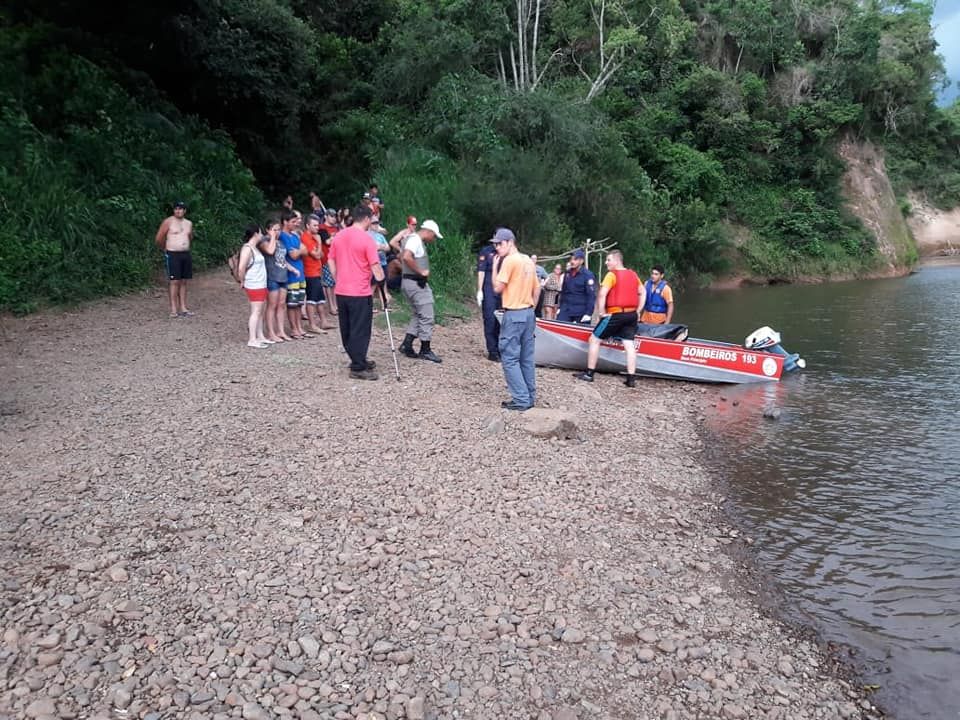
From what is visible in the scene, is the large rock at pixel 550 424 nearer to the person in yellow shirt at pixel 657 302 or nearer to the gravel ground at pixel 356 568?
the gravel ground at pixel 356 568

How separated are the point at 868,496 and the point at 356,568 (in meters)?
4.90

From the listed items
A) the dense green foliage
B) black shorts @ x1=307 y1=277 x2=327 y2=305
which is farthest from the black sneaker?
the dense green foliage

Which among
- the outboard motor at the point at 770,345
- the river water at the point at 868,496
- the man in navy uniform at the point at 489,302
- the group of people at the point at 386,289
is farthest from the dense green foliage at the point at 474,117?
the river water at the point at 868,496

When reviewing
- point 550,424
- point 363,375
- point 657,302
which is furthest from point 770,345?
point 363,375

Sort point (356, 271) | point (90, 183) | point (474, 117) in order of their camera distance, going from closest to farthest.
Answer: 1. point (356, 271)
2. point (90, 183)
3. point (474, 117)

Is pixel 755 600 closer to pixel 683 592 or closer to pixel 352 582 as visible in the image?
pixel 683 592

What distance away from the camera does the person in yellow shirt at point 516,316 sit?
765cm

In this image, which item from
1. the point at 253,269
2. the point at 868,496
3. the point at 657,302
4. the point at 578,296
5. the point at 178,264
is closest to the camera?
the point at 868,496

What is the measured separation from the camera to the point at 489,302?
10039 mm

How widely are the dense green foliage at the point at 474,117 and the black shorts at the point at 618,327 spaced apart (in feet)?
20.2

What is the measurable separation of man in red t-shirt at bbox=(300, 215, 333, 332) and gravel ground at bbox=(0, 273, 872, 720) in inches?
122

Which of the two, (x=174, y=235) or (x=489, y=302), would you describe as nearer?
(x=489, y=302)

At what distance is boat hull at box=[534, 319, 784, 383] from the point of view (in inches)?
429

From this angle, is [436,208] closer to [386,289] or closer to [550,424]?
[386,289]
